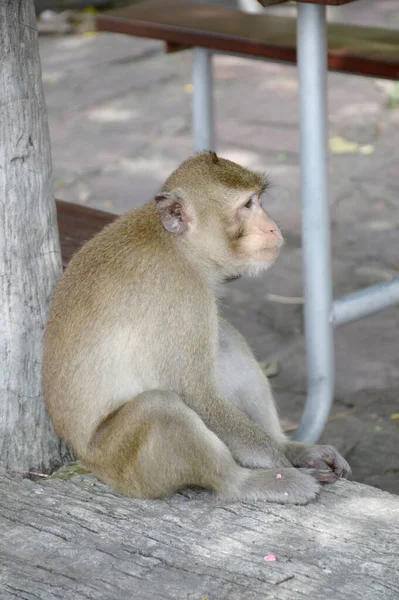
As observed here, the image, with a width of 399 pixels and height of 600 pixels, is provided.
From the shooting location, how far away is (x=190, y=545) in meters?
2.48

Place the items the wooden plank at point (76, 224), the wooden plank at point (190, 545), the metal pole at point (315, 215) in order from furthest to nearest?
the wooden plank at point (76, 224)
the metal pole at point (315, 215)
the wooden plank at point (190, 545)

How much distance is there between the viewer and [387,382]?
3.99 meters

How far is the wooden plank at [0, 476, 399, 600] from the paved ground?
872 millimetres

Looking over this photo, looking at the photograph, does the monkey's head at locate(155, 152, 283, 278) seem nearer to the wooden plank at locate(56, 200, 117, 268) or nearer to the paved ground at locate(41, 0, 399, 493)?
the wooden plank at locate(56, 200, 117, 268)

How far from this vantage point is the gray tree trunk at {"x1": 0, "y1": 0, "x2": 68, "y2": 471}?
8.68 feet

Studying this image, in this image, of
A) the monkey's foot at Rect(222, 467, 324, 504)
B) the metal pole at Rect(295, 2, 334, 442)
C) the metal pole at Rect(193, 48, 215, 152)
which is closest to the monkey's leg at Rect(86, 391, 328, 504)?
the monkey's foot at Rect(222, 467, 324, 504)

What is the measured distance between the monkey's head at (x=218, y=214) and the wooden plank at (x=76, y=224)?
0.64m

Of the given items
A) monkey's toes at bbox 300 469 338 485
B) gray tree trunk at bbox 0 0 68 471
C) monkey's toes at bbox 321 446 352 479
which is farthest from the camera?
monkey's toes at bbox 321 446 352 479

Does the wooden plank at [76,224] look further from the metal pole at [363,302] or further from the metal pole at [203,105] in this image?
the metal pole at [363,302]

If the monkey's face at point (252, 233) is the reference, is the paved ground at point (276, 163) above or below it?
below

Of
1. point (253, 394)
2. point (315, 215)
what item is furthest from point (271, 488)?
point (315, 215)

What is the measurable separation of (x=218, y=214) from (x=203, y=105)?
1.54 meters

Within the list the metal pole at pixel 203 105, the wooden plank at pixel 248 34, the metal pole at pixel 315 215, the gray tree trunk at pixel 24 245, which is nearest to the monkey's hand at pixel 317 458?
the metal pole at pixel 315 215

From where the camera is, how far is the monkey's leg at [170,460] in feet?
8.32
